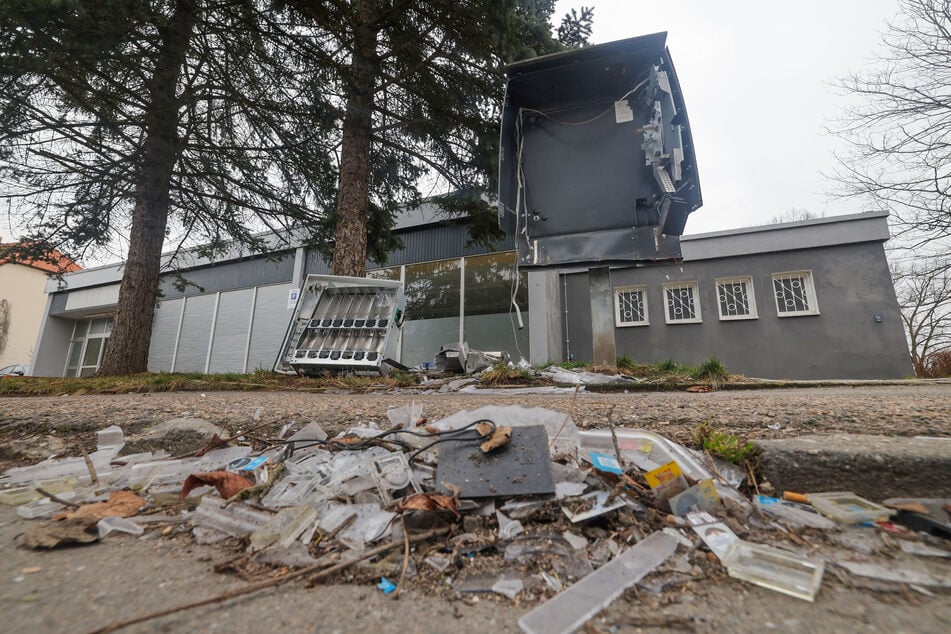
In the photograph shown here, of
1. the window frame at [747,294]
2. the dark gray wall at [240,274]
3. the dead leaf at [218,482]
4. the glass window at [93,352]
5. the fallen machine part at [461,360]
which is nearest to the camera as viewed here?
the dead leaf at [218,482]

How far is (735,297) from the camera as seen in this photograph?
8.75 meters

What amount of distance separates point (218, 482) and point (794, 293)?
10.9m

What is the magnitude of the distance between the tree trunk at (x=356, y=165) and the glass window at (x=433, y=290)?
365 cm

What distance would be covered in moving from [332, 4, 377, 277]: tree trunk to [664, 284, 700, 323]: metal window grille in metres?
7.39

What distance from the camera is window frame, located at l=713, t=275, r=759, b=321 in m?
8.46

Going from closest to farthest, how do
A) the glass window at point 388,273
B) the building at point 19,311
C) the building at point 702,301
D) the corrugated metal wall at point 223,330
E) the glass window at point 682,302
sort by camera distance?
the building at point 702,301
the glass window at point 682,302
the glass window at point 388,273
the corrugated metal wall at point 223,330
the building at point 19,311

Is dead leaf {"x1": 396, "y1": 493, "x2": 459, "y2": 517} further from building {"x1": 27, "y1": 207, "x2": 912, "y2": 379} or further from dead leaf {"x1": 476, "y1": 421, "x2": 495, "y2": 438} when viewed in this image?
building {"x1": 27, "y1": 207, "x2": 912, "y2": 379}

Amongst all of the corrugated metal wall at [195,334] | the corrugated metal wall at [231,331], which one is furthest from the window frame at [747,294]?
the corrugated metal wall at [195,334]

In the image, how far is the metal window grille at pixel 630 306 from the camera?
9250 mm

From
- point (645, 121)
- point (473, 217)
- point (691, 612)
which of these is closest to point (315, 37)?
point (473, 217)

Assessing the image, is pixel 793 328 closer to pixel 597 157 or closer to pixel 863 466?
pixel 597 157

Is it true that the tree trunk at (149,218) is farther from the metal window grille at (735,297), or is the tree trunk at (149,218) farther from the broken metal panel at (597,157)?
the metal window grille at (735,297)

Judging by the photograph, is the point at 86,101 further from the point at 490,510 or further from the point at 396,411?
the point at 490,510

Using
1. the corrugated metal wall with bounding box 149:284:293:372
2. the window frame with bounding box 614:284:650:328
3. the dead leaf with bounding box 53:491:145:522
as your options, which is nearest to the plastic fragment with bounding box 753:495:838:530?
the dead leaf with bounding box 53:491:145:522
